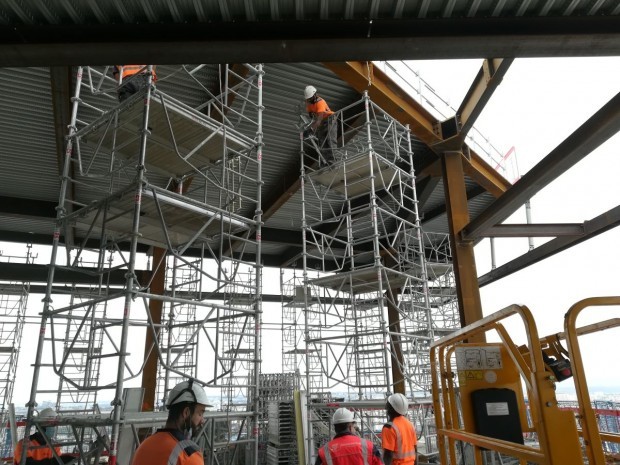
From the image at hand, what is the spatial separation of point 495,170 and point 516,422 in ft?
34.3

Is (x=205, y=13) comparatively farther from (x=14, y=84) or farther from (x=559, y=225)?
(x=14, y=84)

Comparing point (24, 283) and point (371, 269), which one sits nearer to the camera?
point (371, 269)

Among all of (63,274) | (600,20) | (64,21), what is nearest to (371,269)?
(600,20)

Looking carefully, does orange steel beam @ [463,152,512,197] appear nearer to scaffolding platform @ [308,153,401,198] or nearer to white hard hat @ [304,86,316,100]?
scaffolding platform @ [308,153,401,198]

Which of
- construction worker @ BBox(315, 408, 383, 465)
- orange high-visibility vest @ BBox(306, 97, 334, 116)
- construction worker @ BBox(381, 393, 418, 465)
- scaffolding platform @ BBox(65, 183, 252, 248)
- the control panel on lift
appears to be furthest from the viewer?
orange high-visibility vest @ BBox(306, 97, 334, 116)

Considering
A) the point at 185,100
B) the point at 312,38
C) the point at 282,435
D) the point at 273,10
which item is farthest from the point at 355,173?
the point at 273,10

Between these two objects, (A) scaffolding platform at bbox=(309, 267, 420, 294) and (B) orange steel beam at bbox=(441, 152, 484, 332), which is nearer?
(B) orange steel beam at bbox=(441, 152, 484, 332)

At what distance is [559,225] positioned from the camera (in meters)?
7.17

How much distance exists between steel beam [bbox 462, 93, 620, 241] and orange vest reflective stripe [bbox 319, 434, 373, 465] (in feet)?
12.8

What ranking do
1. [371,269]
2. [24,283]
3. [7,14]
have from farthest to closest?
[24,283]
[371,269]
[7,14]

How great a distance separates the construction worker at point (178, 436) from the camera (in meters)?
3.04

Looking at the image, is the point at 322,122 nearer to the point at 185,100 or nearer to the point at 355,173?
the point at 355,173

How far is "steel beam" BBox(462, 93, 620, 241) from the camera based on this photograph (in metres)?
4.96

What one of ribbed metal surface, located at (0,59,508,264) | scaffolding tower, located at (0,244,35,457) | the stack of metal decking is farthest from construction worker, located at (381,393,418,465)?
scaffolding tower, located at (0,244,35,457)
